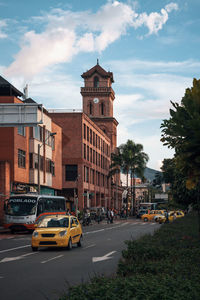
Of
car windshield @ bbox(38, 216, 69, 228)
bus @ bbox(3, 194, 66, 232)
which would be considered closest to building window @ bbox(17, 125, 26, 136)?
bus @ bbox(3, 194, 66, 232)

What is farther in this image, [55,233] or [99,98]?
[99,98]

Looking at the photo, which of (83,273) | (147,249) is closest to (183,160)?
(147,249)

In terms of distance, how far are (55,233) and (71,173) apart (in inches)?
2277

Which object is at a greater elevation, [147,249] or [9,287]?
[147,249]

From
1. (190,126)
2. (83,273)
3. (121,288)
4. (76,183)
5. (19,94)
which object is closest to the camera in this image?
(190,126)

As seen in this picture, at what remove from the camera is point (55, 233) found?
69.6 ft

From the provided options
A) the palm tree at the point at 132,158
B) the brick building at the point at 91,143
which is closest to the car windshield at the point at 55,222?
the brick building at the point at 91,143

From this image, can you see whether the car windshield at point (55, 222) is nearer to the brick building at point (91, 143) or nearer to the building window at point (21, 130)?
the building window at point (21, 130)

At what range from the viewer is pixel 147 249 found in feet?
38.9

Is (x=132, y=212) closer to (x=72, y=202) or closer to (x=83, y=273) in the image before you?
(x=72, y=202)

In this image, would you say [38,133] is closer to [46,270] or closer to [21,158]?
[21,158]

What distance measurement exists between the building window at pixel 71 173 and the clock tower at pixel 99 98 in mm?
33755

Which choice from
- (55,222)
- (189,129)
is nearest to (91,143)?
(55,222)

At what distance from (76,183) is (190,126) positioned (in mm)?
72088
